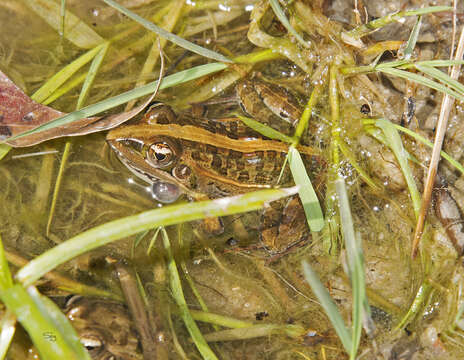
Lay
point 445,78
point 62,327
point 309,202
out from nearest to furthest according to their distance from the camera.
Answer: point 62,327
point 445,78
point 309,202

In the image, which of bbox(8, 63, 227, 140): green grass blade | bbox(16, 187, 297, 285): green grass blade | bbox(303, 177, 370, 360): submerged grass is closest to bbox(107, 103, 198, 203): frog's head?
bbox(8, 63, 227, 140): green grass blade

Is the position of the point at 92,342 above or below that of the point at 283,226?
above

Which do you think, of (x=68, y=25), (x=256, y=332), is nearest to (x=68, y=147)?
(x=68, y=25)

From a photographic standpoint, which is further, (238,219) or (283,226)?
(238,219)

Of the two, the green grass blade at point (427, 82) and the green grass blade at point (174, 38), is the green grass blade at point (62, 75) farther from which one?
the green grass blade at point (427, 82)

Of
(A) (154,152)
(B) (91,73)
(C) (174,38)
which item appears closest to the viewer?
(C) (174,38)

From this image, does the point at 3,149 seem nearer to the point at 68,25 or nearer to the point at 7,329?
the point at 68,25

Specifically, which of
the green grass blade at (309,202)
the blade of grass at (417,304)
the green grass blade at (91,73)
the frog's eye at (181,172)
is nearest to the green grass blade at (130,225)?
the green grass blade at (309,202)

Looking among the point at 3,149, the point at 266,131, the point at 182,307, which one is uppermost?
the point at 3,149
